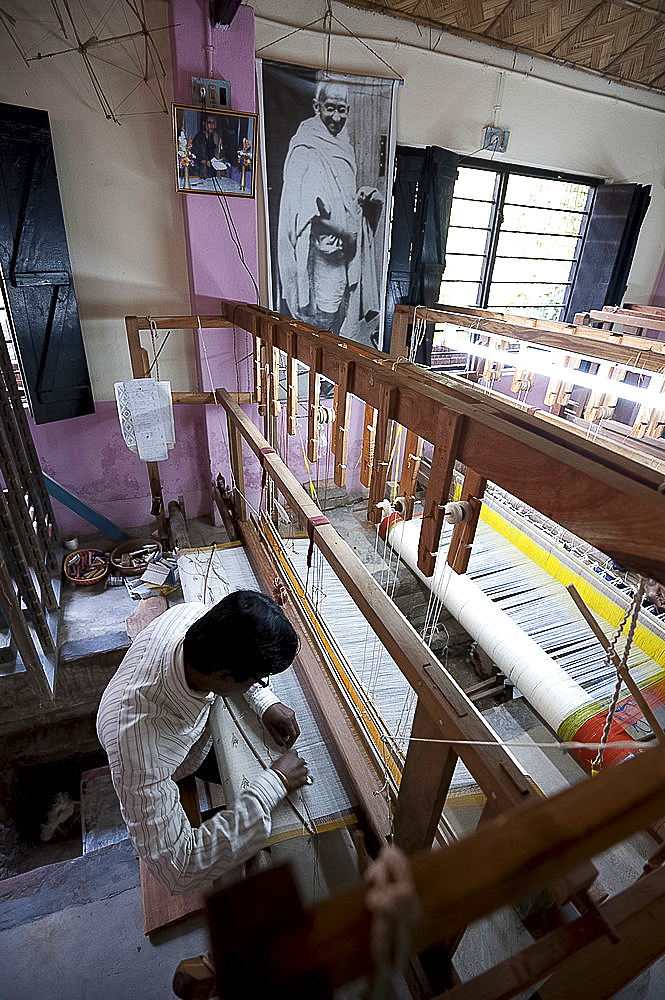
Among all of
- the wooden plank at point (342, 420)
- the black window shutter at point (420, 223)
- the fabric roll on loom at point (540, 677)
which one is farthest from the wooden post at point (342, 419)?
the black window shutter at point (420, 223)

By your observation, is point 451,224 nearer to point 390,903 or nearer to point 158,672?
point 158,672

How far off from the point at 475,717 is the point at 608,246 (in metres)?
7.07

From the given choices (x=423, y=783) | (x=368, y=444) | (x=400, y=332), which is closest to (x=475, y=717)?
(x=423, y=783)

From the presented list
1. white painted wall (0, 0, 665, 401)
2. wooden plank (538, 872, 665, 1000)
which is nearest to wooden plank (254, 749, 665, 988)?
wooden plank (538, 872, 665, 1000)

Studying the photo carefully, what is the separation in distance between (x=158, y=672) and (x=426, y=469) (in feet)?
11.6

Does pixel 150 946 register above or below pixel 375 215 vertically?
below

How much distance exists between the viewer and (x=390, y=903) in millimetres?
327

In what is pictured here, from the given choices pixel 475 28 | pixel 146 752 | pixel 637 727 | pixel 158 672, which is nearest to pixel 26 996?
pixel 146 752

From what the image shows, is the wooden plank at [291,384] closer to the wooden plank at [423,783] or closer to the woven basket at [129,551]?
the wooden plank at [423,783]

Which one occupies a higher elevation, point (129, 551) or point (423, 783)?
Result: point (423, 783)

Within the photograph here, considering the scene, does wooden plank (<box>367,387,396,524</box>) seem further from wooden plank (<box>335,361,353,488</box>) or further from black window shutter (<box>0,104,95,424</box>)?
black window shutter (<box>0,104,95,424</box>)

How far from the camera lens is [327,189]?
4.43m

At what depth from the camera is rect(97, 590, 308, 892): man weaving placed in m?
1.53

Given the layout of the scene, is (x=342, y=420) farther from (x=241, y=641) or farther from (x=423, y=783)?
(x=423, y=783)
